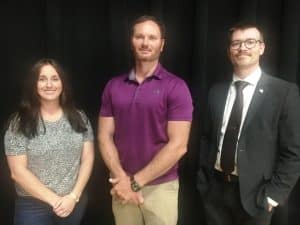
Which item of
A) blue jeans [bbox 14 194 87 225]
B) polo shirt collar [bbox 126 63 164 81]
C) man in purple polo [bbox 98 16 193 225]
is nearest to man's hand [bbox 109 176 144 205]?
man in purple polo [bbox 98 16 193 225]

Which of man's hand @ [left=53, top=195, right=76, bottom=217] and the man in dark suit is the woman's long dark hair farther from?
the man in dark suit

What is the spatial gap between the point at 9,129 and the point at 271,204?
4.51 feet

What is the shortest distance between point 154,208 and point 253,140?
2.13 feet

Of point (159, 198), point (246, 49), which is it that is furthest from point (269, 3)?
point (159, 198)

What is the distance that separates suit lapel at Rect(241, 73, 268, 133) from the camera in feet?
6.38

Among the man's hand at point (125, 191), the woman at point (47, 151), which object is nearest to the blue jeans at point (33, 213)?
the woman at point (47, 151)

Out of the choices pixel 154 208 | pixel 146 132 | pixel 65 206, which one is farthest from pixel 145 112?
pixel 65 206

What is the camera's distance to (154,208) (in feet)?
6.97

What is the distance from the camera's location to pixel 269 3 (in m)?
2.58

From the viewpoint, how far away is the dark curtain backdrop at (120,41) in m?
2.56

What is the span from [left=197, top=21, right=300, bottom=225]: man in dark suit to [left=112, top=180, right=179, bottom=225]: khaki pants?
0.81 ft

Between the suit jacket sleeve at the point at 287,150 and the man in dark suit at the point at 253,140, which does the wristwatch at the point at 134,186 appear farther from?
the suit jacket sleeve at the point at 287,150

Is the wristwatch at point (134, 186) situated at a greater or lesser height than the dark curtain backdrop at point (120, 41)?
lesser

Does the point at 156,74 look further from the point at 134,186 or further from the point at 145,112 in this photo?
the point at 134,186
